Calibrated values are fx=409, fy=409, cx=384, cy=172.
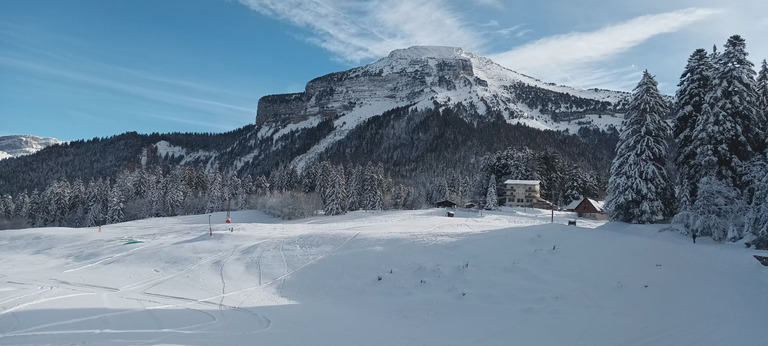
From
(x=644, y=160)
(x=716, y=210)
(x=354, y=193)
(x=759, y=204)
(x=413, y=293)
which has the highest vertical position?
(x=644, y=160)

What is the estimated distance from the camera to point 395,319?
1605 centimetres

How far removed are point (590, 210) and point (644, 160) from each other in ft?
107

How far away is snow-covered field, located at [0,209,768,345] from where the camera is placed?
1337 cm

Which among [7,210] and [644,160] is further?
[7,210]

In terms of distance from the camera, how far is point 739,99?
82.6 feet

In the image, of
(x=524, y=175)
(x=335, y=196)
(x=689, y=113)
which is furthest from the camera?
(x=524, y=175)

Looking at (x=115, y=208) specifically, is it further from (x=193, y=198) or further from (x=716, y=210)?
(x=716, y=210)

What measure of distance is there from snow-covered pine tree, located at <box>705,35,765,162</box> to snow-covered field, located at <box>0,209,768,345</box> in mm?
7048

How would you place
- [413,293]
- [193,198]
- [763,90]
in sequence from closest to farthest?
1. [413,293]
2. [763,90]
3. [193,198]

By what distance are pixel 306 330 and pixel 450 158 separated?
475ft

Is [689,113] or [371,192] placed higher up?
[689,113]

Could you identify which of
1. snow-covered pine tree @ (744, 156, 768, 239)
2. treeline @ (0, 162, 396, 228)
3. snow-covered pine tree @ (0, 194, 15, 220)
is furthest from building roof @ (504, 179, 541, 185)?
snow-covered pine tree @ (0, 194, 15, 220)

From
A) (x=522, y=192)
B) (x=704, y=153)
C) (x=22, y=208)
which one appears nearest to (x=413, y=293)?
(x=704, y=153)

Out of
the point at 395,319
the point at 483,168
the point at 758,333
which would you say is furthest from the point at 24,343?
the point at 483,168
